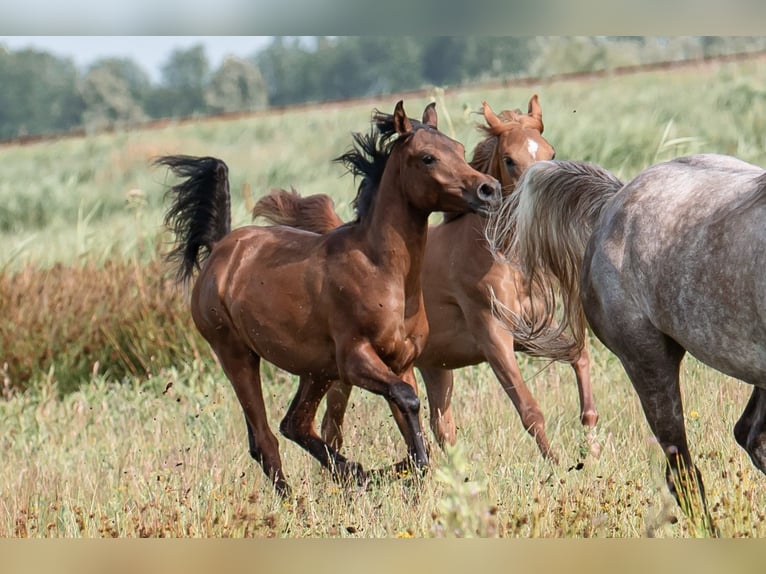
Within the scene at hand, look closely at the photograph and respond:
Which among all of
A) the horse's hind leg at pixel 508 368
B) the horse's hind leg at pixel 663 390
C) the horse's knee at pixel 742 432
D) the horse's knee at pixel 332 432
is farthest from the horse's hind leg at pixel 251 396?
the horse's knee at pixel 742 432

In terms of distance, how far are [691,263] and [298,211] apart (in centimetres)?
338

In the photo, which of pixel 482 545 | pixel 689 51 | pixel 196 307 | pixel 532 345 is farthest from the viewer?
pixel 689 51

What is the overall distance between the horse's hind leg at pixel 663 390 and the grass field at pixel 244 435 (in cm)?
14

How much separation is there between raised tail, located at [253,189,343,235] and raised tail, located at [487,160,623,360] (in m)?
1.81

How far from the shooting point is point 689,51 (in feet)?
84.7

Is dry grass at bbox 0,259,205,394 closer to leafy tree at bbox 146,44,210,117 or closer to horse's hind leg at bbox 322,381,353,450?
horse's hind leg at bbox 322,381,353,450

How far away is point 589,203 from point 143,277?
6.56 metres

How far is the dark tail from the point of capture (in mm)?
6984

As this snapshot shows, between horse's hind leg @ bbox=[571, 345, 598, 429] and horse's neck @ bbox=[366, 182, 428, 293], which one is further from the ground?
horse's neck @ bbox=[366, 182, 428, 293]

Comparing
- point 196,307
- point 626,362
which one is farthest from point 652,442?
point 196,307

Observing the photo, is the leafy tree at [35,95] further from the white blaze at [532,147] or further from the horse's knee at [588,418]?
the horse's knee at [588,418]

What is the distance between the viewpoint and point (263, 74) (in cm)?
4903

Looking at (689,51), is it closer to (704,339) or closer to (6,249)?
(6,249)

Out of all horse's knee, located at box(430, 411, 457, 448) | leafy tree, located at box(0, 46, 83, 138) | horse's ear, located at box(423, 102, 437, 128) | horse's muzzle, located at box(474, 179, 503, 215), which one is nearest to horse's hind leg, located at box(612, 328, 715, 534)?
horse's muzzle, located at box(474, 179, 503, 215)
